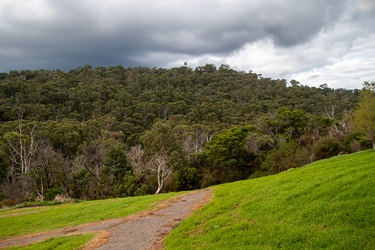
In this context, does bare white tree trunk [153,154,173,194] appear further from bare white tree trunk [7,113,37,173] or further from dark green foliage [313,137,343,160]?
bare white tree trunk [7,113,37,173]

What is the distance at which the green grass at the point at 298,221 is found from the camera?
6754 millimetres

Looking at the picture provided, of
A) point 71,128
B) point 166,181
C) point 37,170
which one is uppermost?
point 71,128

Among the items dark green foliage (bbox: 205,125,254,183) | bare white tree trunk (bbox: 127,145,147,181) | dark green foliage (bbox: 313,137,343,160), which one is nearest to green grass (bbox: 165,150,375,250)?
bare white tree trunk (bbox: 127,145,147,181)

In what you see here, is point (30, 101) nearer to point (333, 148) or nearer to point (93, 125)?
point (93, 125)

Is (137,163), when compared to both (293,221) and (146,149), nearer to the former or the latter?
(146,149)

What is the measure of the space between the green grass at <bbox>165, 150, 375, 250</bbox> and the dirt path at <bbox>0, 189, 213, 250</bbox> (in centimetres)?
127

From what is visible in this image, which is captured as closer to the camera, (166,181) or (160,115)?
(166,181)

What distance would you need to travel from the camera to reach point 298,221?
8.07 m

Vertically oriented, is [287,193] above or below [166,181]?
above

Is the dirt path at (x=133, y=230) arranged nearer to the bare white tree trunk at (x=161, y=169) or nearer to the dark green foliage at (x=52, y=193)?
the bare white tree trunk at (x=161, y=169)

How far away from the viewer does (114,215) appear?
17391mm

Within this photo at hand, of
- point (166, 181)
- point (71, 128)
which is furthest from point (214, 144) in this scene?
point (71, 128)

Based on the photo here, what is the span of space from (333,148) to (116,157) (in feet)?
98.7

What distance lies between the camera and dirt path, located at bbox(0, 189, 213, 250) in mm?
11014
